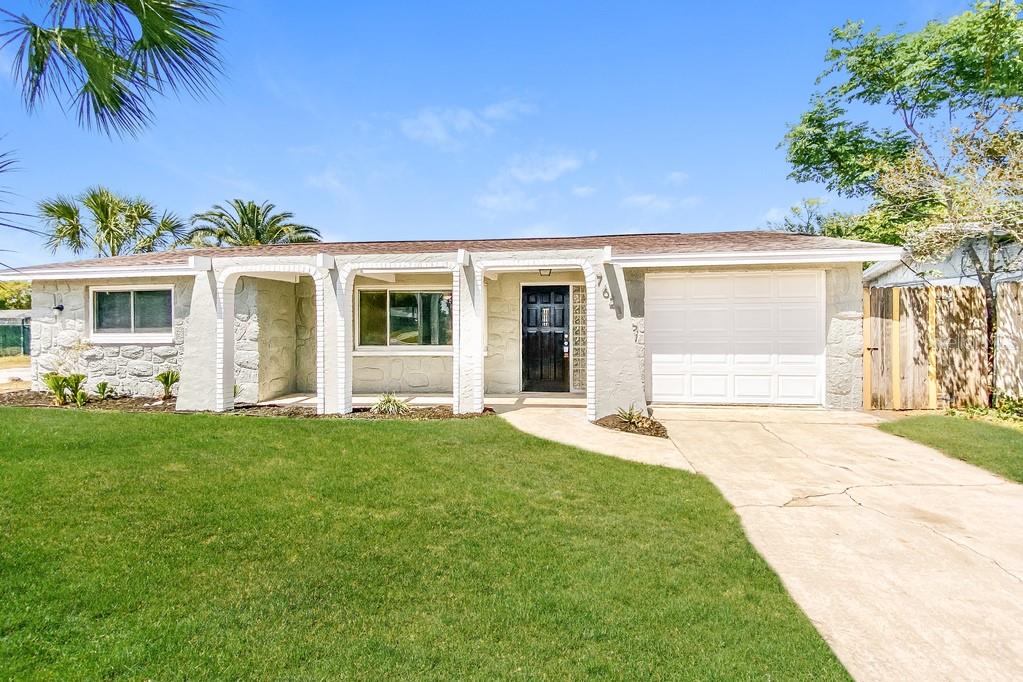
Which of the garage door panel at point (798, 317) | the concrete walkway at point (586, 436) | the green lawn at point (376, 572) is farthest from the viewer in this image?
the garage door panel at point (798, 317)

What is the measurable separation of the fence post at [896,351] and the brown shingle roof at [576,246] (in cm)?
112

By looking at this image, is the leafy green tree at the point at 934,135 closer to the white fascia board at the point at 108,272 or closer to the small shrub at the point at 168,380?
the white fascia board at the point at 108,272

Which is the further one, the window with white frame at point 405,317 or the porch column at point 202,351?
the window with white frame at point 405,317

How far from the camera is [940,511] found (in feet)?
14.2

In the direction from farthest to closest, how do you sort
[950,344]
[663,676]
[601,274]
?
[950,344] < [601,274] < [663,676]

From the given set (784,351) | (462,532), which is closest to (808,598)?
(462,532)

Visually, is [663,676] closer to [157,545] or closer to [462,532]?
[462,532]

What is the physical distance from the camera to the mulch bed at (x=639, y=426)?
280 inches

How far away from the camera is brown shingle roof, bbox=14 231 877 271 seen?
8820mm

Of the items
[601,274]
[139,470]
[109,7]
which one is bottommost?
[139,470]

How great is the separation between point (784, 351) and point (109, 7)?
33.1 feet

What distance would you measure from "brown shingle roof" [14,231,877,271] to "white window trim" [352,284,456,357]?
2.68 feet

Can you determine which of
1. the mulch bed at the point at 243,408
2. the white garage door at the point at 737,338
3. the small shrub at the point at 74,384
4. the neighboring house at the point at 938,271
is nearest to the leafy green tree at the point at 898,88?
the neighboring house at the point at 938,271

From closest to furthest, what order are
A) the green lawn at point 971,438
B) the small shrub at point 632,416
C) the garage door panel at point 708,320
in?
1. the green lawn at point 971,438
2. the small shrub at point 632,416
3. the garage door panel at point 708,320
